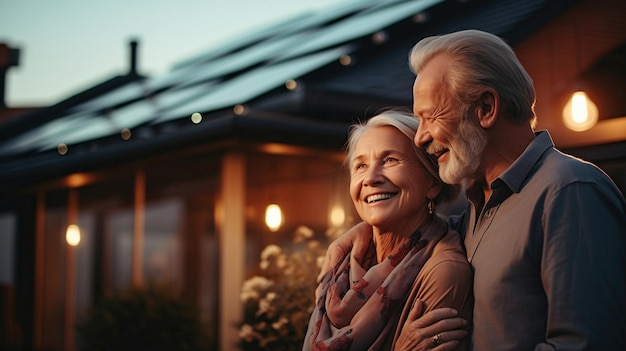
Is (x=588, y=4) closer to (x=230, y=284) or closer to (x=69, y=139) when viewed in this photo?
(x=230, y=284)

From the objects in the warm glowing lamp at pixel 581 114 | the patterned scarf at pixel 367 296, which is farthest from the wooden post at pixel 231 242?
the patterned scarf at pixel 367 296

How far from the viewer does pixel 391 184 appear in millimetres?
2607

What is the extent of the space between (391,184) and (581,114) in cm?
372

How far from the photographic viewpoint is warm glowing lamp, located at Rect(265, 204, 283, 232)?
819 cm

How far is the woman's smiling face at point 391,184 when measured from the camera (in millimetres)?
2596

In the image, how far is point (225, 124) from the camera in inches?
292

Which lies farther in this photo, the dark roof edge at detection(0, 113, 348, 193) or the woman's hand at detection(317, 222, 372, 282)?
the dark roof edge at detection(0, 113, 348, 193)

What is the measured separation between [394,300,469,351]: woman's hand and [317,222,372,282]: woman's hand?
0.42m

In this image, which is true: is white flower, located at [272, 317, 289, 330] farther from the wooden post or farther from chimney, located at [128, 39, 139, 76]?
chimney, located at [128, 39, 139, 76]

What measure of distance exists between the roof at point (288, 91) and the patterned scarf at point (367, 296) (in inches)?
174

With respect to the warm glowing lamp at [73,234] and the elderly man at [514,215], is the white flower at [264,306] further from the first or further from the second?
the warm glowing lamp at [73,234]

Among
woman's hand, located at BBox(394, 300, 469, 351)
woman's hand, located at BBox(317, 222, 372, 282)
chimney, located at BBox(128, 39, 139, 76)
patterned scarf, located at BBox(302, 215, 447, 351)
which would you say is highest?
chimney, located at BBox(128, 39, 139, 76)

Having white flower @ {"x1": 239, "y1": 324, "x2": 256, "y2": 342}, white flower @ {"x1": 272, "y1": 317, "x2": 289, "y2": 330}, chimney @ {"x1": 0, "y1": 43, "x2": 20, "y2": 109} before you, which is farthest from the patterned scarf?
chimney @ {"x1": 0, "y1": 43, "x2": 20, "y2": 109}

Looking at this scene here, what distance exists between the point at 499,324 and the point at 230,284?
5.98 metres
